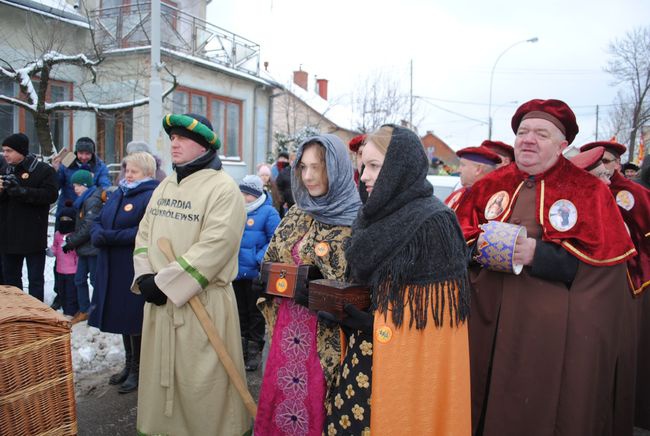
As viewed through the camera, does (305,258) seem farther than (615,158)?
No

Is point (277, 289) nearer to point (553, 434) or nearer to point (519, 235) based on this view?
point (519, 235)

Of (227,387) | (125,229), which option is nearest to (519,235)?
(227,387)

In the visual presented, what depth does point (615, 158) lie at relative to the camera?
442cm

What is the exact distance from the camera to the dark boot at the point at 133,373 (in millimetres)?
4184

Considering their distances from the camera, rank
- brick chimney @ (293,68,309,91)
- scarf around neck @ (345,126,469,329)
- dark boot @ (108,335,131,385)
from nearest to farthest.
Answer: scarf around neck @ (345,126,469,329), dark boot @ (108,335,131,385), brick chimney @ (293,68,309,91)

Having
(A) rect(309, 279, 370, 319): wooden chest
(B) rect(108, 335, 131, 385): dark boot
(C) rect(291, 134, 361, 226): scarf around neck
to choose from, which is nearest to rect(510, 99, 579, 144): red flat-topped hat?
(C) rect(291, 134, 361, 226): scarf around neck

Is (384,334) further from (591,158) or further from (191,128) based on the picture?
(591,158)

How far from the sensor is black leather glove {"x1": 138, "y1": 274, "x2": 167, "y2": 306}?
3.05 m

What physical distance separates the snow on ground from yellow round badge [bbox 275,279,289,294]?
2.62 meters

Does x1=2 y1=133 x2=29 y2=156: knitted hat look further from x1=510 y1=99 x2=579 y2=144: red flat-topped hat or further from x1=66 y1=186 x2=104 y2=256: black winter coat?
x1=510 y1=99 x2=579 y2=144: red flat-topped hat

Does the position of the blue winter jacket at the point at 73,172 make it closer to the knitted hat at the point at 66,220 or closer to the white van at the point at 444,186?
the knitted hat at the point at 66,220

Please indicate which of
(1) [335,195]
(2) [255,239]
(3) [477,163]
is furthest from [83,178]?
(3) [477,163]

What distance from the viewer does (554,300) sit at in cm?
276

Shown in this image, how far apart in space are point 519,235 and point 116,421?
3.20 meters
